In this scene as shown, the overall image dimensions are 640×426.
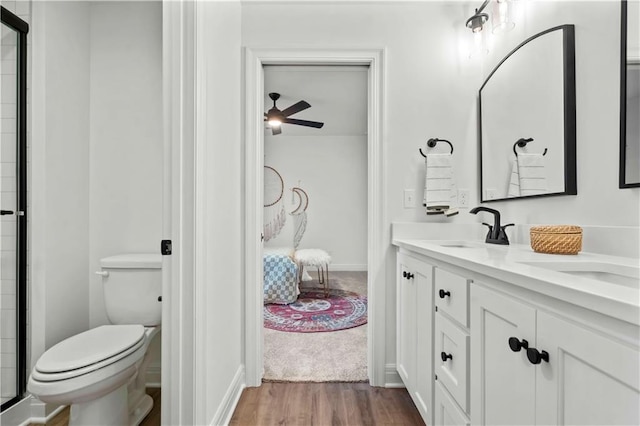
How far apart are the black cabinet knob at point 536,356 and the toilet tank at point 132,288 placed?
68.1 inches

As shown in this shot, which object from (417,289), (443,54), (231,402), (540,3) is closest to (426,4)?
(443,54)

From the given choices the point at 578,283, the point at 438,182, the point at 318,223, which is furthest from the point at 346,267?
the point at 578,283

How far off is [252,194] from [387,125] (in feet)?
3.15

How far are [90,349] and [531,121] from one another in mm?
2330

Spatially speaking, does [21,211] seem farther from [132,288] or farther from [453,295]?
[453,295]

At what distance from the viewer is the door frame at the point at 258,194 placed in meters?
1.96

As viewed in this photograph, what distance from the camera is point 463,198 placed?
201 cm

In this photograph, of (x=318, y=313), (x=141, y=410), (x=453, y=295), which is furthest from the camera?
(x=318, y=313)

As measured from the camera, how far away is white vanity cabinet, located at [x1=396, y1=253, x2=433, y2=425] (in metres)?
1.37

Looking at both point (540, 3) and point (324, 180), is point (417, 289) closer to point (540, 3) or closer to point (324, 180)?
point (540, 3)

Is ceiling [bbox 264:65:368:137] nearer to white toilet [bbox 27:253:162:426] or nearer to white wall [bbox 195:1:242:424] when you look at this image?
white wall [bbox 195:1:242:424]

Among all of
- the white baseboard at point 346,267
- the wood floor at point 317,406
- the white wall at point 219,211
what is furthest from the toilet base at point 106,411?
the white baseboard at point 346,267

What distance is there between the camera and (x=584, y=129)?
1.28 m

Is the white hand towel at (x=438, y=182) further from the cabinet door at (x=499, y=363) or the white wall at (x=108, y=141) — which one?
the white wall at (x=108, y=141)
